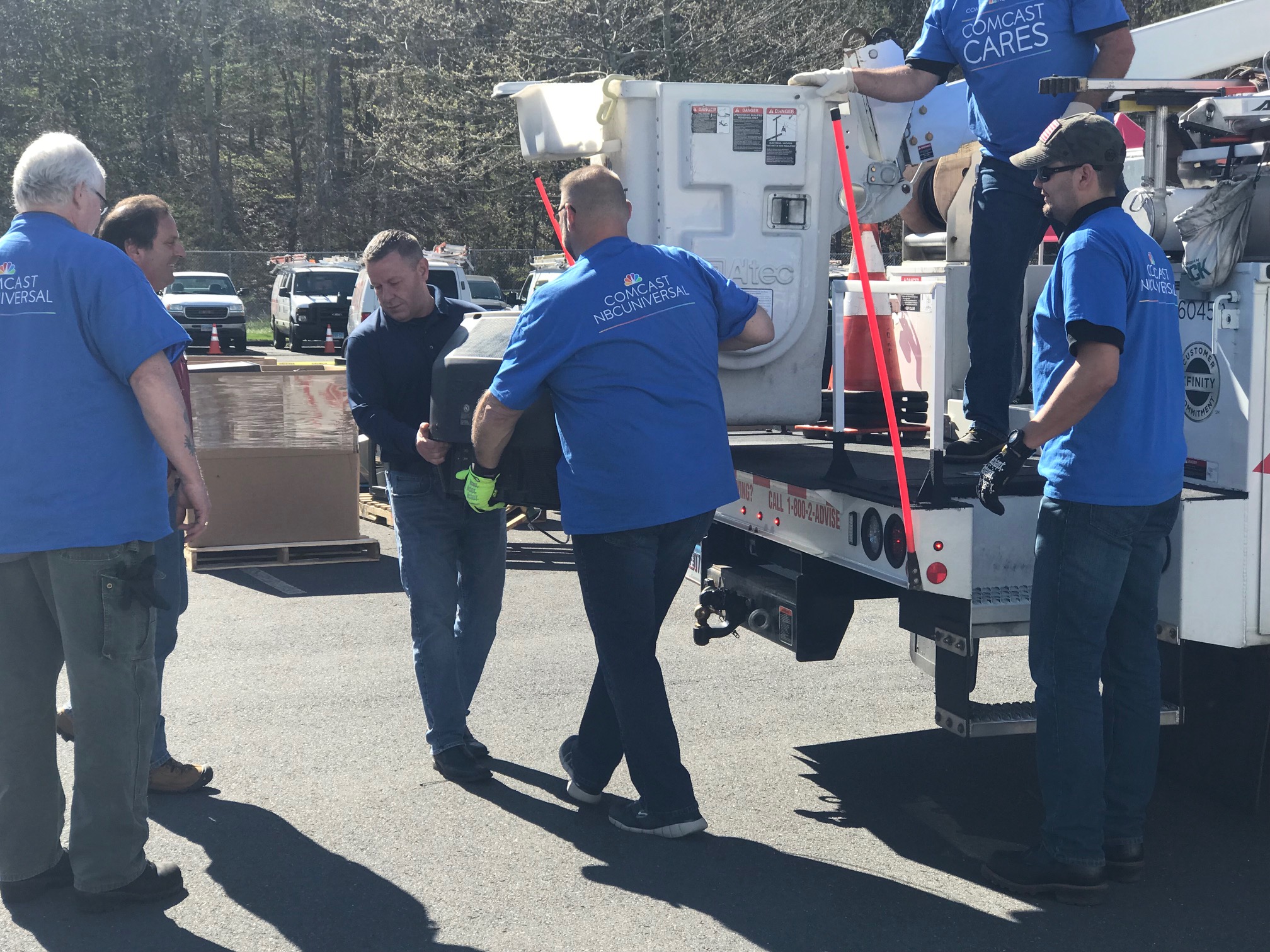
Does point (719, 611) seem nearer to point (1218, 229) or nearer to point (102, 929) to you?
point (1218, 229)

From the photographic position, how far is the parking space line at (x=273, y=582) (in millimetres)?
8352

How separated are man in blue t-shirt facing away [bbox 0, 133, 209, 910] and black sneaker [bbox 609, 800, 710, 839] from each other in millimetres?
1461

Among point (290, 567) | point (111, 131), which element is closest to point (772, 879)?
point (290, 567)

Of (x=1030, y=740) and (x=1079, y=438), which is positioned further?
(x=1030, y=740)

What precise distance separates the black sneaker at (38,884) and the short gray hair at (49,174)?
6.35 feet

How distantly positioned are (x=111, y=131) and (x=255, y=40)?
6441 millimetres

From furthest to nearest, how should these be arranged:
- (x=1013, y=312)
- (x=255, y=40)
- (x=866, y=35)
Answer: (x=255, y=40), (x=866, y=35), (x=1013, y=312)

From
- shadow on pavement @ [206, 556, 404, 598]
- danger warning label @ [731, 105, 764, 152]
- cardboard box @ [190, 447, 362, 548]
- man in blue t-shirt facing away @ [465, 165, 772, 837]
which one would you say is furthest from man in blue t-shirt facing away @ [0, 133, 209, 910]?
cardboard box @ [190, 447, 362, 548]

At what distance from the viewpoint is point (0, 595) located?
3.87 metres

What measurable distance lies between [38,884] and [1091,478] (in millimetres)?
3294

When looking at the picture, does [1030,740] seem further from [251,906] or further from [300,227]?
[300,227]

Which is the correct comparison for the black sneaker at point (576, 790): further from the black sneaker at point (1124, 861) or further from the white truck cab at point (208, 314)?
the white truck cab at point (208, 314)

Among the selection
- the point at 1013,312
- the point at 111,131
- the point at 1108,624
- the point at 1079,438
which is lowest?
the point at 1108,624

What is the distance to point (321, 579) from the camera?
28.7 ft
